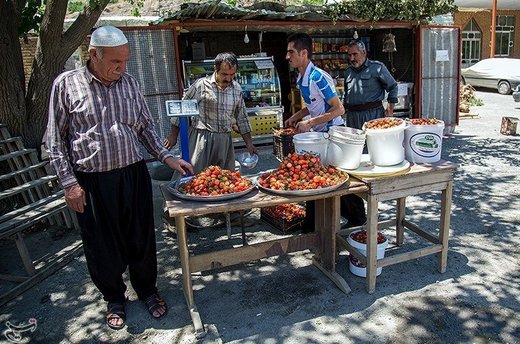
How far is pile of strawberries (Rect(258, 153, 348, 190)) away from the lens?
116 inches

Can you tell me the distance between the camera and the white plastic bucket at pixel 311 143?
326cm

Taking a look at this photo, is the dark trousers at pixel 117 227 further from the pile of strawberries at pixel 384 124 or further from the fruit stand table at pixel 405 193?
the pile of strawberries at pixel 384 124

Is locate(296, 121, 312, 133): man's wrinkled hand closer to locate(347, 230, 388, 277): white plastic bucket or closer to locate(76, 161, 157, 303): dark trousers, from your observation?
locate(347, 230, 388, 277): white plastic bucket

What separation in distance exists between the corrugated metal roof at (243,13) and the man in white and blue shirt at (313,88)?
331cm

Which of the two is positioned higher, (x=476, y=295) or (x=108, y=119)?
(x=108, y=119)

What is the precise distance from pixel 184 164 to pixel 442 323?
223 cm

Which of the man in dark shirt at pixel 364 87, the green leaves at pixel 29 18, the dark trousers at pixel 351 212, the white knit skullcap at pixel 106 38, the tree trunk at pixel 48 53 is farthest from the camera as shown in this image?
the green leaves at pixel 29 18

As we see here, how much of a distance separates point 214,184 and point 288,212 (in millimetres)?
1926

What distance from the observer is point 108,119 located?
9.14 ft

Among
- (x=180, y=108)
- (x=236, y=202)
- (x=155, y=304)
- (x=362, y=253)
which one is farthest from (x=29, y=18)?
(x=362, y=253)

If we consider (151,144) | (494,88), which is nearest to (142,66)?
(151,144)

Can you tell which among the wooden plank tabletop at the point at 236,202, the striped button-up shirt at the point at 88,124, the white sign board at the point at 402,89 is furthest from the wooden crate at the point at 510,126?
the striped button-up shirt at the point at 88,124

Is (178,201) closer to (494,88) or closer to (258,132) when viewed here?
(258,132)

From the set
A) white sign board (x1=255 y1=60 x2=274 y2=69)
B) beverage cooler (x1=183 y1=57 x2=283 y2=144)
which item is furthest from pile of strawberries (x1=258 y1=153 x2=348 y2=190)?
white sign board (x1=255 y1=60 x2=274 y2=69)
